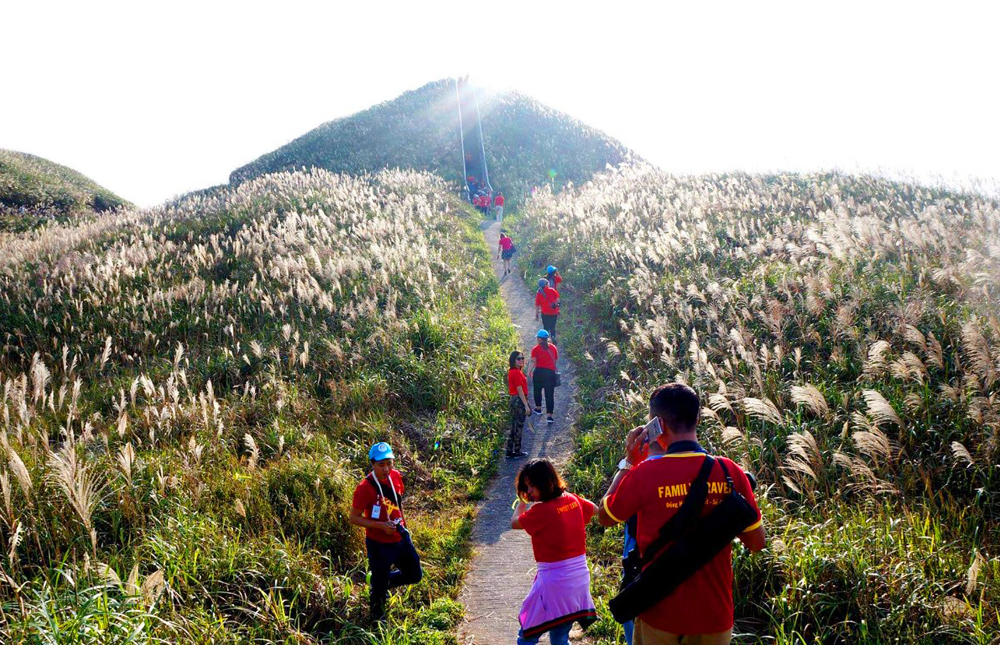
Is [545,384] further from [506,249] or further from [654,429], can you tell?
[506,249]

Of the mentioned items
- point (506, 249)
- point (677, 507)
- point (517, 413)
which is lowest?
point (517, 413)

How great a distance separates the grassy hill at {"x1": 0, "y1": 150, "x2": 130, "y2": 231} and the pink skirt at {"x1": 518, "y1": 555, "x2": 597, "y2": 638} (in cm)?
3610

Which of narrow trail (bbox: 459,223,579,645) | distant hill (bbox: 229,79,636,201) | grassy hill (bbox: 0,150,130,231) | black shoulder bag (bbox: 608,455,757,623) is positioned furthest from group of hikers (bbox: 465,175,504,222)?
black shoulder bag (bbox: 608,455,757,623)

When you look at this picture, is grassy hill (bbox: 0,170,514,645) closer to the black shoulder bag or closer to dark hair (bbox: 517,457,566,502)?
dark hair (bbox: 517,457,566,502)

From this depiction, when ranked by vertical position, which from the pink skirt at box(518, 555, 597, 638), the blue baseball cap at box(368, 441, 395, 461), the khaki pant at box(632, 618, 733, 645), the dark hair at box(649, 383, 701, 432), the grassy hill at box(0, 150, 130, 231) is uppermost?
the grassy hill at box(0, 150, 130, 231)

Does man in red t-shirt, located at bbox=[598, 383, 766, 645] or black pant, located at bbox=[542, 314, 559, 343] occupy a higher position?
man in red t-shirt, located at bbox=[598, 383, 766, 645]

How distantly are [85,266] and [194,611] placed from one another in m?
12.0

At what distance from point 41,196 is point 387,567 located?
137ft

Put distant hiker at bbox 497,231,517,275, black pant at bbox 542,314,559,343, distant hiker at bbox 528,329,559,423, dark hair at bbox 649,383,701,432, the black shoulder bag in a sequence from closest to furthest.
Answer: the black shoulder bag
dark hair at bbox 649,383,701,432
distant hiker at bbox 528,329,559,423
black pant at bbox 542,314,559,343
distant hiker at bbox 497,231,517,275

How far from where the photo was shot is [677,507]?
2.78 m

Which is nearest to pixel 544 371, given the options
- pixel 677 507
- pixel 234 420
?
pixel 234 420

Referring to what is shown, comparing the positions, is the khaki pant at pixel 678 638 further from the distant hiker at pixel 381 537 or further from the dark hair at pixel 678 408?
the distant hiker at pixel 381 537

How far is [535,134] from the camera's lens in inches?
1810

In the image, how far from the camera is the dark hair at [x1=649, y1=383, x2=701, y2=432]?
2936 millimetres
